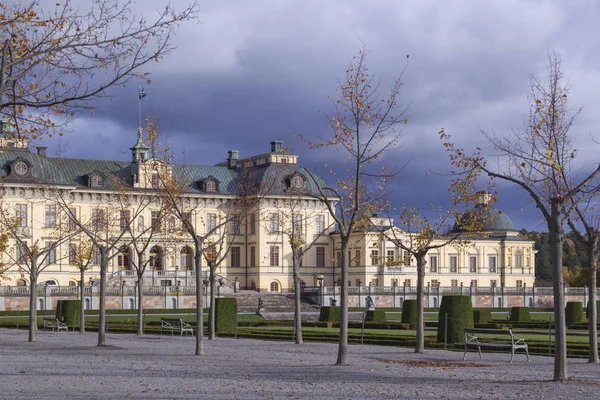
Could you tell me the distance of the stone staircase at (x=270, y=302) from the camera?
5828 cm

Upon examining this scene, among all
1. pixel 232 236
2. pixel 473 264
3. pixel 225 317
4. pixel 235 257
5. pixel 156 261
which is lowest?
pixel 225 317

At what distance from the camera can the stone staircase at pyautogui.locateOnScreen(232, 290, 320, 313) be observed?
191ft

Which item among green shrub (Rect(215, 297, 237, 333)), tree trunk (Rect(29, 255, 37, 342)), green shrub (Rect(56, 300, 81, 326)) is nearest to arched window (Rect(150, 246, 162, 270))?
green shrub (Rect(56, 300, 81, 326))

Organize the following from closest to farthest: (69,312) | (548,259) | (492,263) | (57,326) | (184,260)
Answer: (57,326) → (69,312) → (184,260) → (492,263) → (548,259)

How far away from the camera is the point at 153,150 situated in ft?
84.1

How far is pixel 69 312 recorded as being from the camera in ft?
128

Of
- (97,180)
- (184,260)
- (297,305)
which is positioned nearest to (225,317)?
(297,305)

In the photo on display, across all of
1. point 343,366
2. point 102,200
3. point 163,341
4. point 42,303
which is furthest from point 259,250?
point 343,366

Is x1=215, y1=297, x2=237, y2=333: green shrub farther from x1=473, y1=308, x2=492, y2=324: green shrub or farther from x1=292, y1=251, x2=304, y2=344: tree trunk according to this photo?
x1=473, y1=308, x2=492, y2=324: green shrub

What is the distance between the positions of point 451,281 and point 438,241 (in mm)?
7793

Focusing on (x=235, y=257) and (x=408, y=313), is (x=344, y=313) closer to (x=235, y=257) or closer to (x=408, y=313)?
(x=408, y=313)

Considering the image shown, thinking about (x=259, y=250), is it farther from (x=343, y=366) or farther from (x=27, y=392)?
(x=27, y=392)

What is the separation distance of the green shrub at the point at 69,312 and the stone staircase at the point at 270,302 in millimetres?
18008

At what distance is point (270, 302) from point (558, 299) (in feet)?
152
